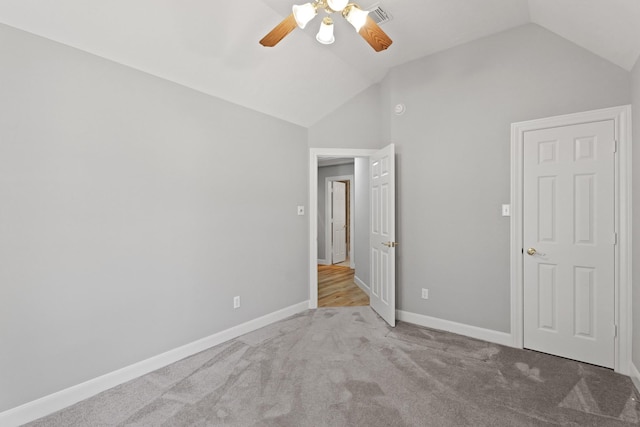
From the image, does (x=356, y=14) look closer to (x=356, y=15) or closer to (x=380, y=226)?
(x=356, y=15)

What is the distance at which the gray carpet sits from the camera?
6.31 ft

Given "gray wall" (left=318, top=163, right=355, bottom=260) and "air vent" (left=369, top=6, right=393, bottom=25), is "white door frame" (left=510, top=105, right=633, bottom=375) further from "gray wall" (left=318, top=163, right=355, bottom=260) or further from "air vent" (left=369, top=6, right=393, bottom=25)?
"gray wall" (left=318, top=163, right=355, bottom=260)

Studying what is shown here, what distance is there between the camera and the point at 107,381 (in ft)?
7.36

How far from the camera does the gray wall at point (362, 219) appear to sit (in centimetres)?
496

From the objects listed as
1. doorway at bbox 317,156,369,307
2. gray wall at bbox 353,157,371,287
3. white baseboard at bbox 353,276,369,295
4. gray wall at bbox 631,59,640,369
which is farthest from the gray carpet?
doorway at bbox 317,156,369,307

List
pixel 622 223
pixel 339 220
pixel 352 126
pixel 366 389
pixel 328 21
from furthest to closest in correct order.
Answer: pixel 339 220, pixel 352 126, pixel 622 223, pixel 366 389, pixel 328 21

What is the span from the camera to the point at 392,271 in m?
3.41

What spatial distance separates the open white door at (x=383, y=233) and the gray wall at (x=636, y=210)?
189 cm

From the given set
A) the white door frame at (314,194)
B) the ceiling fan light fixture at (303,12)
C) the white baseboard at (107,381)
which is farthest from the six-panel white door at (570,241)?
the white baseboard at (107,381)

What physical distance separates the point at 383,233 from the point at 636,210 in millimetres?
2114

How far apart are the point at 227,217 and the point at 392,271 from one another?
1855 mm

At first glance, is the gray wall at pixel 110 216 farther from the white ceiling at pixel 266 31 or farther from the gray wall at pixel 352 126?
the gray wall at pixel 352 126

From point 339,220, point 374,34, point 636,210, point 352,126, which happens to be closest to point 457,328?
point 636,210

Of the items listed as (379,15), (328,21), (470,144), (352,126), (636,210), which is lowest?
(636,210)
